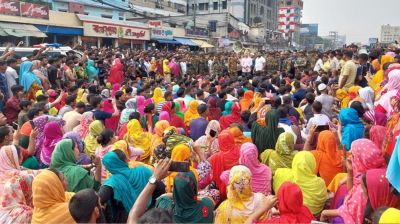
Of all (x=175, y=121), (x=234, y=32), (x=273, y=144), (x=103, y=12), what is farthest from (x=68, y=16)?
(x=234, y=32)

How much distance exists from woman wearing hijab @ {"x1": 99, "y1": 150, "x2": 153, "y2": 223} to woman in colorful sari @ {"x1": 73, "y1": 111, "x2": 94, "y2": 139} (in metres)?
2.53

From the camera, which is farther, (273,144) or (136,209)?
(273,144)

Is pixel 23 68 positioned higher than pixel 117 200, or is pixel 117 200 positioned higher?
pixel 23 68

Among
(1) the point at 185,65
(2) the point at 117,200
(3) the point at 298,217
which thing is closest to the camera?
(3) the point at 298,217

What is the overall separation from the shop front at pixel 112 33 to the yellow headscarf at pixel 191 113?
726 inches

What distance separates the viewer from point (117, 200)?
3074mm

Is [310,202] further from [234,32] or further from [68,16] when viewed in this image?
[234,32]

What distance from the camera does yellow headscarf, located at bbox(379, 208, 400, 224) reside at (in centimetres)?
183

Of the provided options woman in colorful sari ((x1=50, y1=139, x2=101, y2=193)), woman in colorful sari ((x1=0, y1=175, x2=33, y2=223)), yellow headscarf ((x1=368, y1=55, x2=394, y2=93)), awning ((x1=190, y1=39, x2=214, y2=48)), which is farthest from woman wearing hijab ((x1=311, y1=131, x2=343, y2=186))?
awning ((x1=190, y1=39, x2=214, y2=48))

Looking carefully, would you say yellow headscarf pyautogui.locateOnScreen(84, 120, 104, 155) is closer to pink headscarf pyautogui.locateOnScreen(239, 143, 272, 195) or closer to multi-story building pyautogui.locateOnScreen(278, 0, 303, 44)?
pink headscarf pyautogui.locateOnScreen(239, 143, 272, 195)

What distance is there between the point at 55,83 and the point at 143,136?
20.2ft

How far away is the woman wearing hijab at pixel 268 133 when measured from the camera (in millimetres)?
4949

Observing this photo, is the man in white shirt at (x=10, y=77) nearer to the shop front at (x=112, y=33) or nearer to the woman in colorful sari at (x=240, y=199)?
the woman in colorful sari at (x=240, y=199)

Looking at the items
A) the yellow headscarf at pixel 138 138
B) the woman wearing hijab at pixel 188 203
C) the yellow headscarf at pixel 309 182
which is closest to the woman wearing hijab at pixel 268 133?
the yellow headscarf at pixel 138 138
